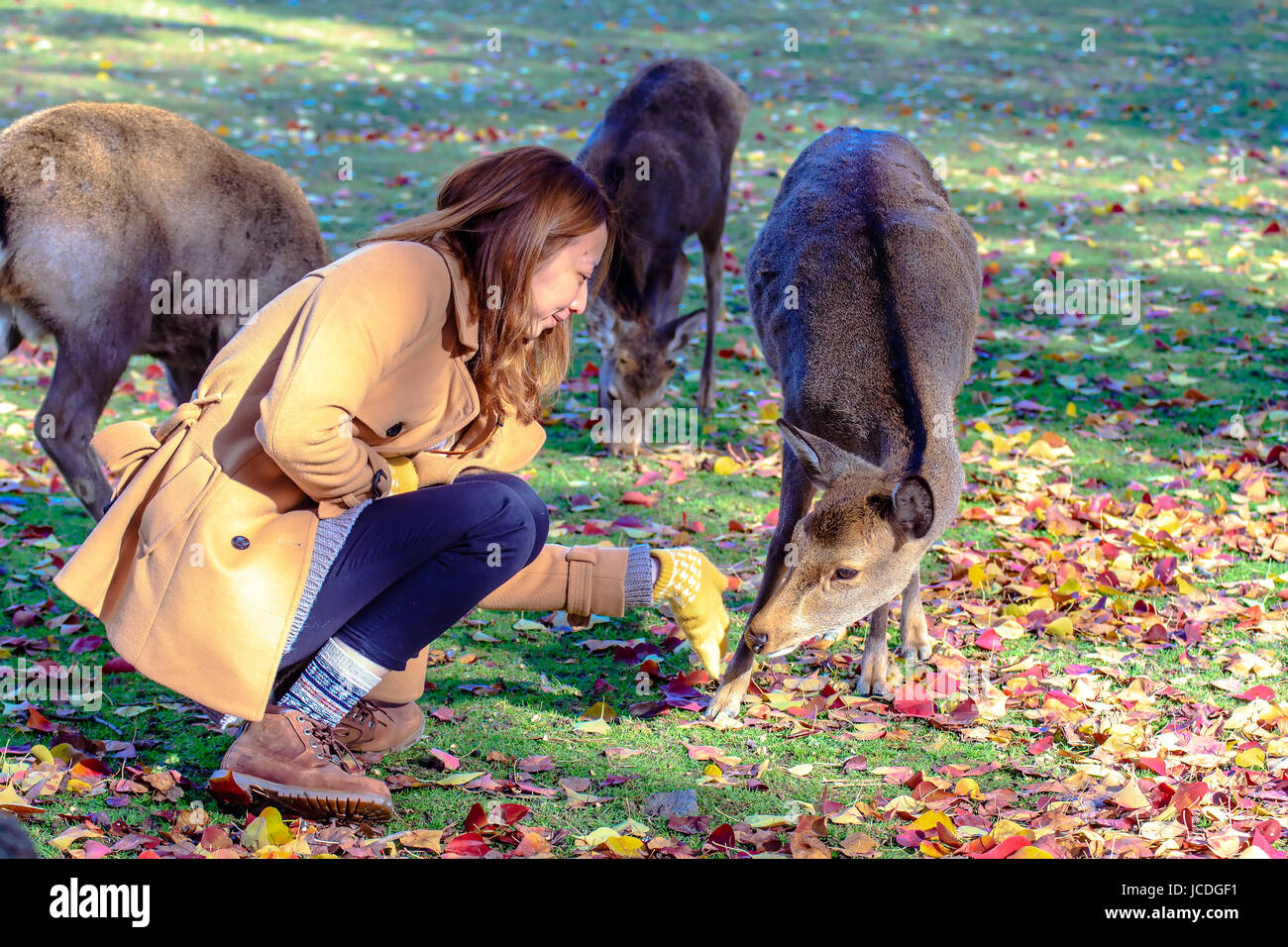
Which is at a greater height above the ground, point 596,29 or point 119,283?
point 596,29

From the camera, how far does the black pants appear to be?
3.49 m

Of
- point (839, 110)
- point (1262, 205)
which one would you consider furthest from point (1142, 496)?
point (839, 110)

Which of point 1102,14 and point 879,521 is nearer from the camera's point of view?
point 879,521

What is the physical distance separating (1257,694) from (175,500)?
3611 mm

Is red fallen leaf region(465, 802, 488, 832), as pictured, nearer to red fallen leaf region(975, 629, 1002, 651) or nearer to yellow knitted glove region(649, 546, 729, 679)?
yellow knitted glove region(649, 546, 729, 679)

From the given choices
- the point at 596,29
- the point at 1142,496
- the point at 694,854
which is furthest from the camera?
the point at 596,29

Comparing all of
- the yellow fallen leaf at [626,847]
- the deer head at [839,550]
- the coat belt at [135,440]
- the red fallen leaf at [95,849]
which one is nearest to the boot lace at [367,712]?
the red fallen leaf at [95,849]

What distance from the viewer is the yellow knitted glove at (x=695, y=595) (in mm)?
3947

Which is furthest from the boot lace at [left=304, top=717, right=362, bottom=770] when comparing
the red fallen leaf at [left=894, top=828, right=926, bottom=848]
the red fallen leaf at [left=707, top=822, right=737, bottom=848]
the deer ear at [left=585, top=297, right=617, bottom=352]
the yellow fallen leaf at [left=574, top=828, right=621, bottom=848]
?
the deer ear at [left=585, top=297, right=617, bottom=352]

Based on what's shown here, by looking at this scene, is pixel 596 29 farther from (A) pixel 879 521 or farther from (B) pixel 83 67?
(A) pixel 879 521

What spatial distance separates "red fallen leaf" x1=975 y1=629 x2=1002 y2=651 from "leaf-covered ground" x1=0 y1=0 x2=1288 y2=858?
1 cm
